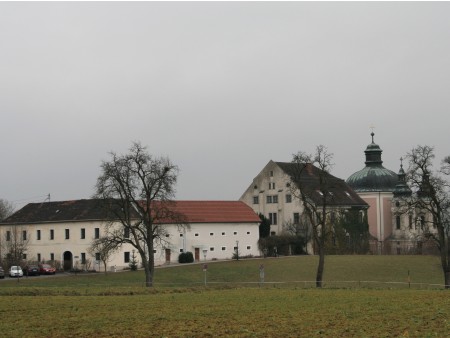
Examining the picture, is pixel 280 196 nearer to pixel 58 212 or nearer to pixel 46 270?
pixel 58 212

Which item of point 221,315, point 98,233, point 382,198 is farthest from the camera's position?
point 382,198

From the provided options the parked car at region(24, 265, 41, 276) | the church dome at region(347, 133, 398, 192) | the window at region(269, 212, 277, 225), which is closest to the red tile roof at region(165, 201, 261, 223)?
the window at region(269, 212, 277, 225)

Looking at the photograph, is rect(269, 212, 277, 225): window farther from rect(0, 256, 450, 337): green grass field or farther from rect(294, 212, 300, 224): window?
rect(0, 256, 450, 337): green grass field

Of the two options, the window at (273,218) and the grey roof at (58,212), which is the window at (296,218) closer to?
the window at (273,218)

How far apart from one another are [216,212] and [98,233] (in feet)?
51.1

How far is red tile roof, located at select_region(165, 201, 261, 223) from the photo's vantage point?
91.6 m

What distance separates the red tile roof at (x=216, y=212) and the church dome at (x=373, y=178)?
89.4 ft

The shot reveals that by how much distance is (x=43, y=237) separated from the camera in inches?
3501

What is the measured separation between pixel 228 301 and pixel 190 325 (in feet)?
37.3

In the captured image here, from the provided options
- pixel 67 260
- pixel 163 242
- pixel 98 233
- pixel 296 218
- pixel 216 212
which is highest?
pixel 216 212

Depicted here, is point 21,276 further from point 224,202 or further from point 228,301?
point 228,301

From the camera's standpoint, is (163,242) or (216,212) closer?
(163,242)

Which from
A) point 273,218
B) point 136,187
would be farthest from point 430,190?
point 273,218

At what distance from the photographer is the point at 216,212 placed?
93938mm
